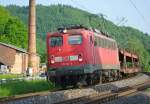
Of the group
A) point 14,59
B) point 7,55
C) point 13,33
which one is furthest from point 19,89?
point 13,33

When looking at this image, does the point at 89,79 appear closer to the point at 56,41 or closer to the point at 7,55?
the point at 56,41

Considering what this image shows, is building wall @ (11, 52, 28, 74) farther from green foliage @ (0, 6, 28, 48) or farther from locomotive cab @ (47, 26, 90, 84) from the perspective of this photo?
locomotive cab @ (47, 26, 90, 84)

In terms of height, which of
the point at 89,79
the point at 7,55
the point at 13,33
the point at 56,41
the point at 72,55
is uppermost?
the point at 13,33

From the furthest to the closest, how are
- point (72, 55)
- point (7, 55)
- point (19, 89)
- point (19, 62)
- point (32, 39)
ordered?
1. point (19, 62)
2. point (7, 55)
3. point (32, 39)
4. point (19, 89)
5. point (72, 55)

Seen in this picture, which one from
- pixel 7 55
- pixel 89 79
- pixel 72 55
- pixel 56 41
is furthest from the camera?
pixel 7 55

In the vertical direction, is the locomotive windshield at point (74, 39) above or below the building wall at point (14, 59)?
below

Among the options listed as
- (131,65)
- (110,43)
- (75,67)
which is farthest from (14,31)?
(75,67)

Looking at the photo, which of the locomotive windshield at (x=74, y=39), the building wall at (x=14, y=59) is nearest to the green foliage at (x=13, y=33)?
the building wall at (x=14, y=59)

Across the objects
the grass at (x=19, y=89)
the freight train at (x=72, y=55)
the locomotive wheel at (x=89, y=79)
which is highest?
the freight train at (x=72, y=55)

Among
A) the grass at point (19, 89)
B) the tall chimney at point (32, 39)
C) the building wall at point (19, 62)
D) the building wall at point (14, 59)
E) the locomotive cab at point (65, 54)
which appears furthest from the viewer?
the building wall at point (19, 62)

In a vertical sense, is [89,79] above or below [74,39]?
below

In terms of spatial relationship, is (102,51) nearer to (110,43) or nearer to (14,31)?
(110,43)

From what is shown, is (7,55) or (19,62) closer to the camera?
(7,55)

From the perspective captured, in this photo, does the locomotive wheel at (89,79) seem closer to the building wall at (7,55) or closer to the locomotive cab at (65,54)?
the locomotive cab at (65,54)
